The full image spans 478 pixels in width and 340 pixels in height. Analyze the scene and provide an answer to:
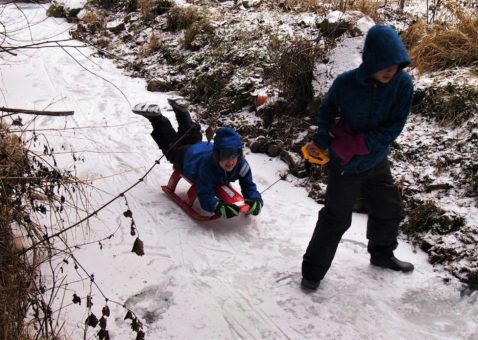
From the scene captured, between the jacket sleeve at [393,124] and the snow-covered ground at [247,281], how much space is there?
3.70 ft

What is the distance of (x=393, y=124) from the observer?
2666mm

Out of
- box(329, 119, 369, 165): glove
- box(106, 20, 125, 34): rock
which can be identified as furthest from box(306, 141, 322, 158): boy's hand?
box(106, 20, 125, 34): rock

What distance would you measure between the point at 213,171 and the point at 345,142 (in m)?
1.44

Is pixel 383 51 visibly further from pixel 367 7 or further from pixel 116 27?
pixel 116 27

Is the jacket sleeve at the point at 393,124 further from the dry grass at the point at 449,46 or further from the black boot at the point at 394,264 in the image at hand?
the dry grass at the point at 449,46

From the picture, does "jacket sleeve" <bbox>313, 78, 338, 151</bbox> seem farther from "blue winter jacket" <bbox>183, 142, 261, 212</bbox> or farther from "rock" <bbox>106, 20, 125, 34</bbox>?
"rock" <bbox>106, 20, 125, 34</bbox>

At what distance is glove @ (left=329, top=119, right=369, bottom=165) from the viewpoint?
8.74ft

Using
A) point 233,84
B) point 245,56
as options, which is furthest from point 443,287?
point 245,56

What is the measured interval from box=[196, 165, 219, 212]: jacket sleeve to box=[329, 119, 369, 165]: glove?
1.30 meters

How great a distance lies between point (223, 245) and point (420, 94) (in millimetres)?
2455

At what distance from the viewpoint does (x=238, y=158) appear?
3.78m

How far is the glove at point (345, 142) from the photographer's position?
2664 mm

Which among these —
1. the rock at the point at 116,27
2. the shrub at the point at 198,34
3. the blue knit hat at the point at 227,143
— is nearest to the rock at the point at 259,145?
the blue knit hat at the point at 227,143

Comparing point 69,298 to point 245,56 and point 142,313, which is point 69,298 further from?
point 245,56
